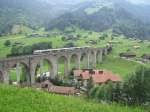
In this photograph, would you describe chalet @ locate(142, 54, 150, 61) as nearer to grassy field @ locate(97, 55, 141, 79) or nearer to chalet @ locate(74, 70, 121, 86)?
grassy field @ locate(97, 55, 141, 79)

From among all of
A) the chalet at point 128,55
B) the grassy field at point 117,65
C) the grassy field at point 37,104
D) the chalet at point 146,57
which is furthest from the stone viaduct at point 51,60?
the grassy field at point 37,104

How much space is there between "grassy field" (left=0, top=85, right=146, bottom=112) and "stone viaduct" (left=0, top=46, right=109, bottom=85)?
132 feet

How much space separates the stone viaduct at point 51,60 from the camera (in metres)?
57.5

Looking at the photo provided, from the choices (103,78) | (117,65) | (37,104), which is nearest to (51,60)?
(103,78)

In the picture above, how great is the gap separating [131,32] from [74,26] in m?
31.3

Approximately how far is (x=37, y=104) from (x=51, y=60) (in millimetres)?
59386

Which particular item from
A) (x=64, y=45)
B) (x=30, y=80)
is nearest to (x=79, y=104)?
(x=30, y=80)

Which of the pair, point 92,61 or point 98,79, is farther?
point 92,61

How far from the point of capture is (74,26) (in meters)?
189

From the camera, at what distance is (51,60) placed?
7419cm

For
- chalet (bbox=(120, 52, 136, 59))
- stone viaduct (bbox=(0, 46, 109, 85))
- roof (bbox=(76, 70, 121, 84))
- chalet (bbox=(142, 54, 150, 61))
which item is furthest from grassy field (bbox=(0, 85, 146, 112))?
chalet (bbox=(120, 52, 136, 59))

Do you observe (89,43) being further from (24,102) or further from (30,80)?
(24,102)

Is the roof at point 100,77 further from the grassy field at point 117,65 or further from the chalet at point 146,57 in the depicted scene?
the chalet at point 146,57

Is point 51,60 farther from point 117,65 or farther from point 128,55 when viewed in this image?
point 128,55
